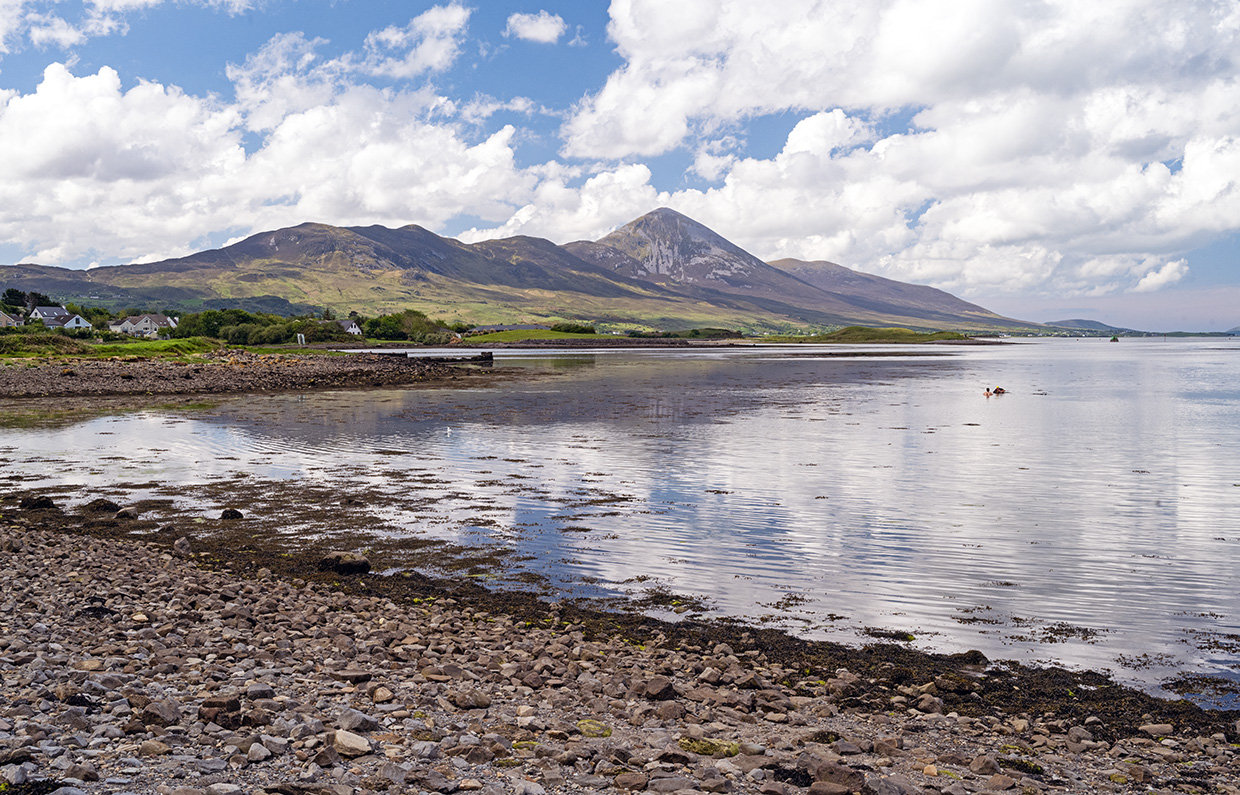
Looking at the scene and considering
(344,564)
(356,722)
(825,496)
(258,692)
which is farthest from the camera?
(825,496)

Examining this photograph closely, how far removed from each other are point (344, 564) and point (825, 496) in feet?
49.0

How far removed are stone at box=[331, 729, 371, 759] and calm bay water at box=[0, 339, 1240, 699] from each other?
7510mm

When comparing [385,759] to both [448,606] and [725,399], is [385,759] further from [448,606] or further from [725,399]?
[725,399]

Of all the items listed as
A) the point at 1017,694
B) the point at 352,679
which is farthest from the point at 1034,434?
the point at 352,679

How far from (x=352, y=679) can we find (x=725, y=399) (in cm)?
5603

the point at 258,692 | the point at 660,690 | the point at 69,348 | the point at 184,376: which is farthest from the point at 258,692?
the point at 69,348

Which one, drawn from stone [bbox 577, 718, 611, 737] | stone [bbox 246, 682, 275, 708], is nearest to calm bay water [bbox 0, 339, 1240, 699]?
stone [bbox 577, 718, 611, 737]

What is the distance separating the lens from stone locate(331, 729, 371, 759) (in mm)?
7684

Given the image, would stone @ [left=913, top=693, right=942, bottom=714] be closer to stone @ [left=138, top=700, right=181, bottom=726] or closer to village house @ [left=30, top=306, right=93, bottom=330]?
stone @ [left=138, top=700, right=181, bottom=726]

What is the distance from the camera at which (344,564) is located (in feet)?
53.0

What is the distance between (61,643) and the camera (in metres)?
10.7

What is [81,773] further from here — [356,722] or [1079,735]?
[1079,735]

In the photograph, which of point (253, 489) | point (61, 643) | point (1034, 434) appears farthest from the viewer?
point (1034, 434)

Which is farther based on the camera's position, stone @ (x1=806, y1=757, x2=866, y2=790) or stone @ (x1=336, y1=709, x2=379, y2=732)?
stone @ (x1=336, y1=709, x2=379, y2=732)
